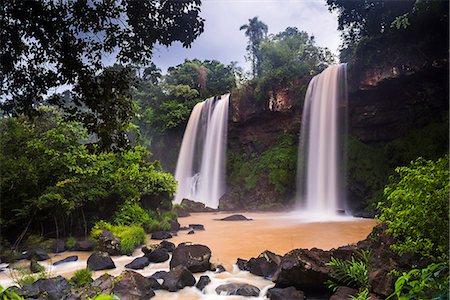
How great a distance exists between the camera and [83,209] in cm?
948

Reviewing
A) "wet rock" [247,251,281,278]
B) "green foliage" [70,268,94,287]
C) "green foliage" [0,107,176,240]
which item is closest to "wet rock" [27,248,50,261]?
"green foliage" [0,107,176,240]

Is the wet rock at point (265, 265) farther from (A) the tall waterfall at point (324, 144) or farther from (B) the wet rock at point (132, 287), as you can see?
(A) the tall waterfall at point (324, 144)

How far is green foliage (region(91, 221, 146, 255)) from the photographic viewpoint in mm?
7909

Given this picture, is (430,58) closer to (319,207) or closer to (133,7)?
(319,207)

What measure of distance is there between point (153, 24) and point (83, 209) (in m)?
6.96

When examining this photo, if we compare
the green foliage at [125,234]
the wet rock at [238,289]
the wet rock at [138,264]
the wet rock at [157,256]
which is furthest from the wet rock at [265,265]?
the green foliage at [125,234]

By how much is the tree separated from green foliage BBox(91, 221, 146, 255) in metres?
4.49

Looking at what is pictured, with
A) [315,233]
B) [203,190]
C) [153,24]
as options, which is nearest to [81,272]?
[153,24]

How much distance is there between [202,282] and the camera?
540 centimetres

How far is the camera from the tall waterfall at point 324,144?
52.1 feet

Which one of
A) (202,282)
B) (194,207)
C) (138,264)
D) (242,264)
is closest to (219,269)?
(242,264)

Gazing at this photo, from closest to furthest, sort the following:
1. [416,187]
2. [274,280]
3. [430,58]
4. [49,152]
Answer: [416,187]
[274,280]
[49,152]
[430,58]

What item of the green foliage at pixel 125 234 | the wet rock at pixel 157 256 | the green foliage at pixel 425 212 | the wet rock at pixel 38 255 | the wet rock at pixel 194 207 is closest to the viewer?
the green foliage at pixel 425 212

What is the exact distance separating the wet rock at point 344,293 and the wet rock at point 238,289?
49.0 inches
